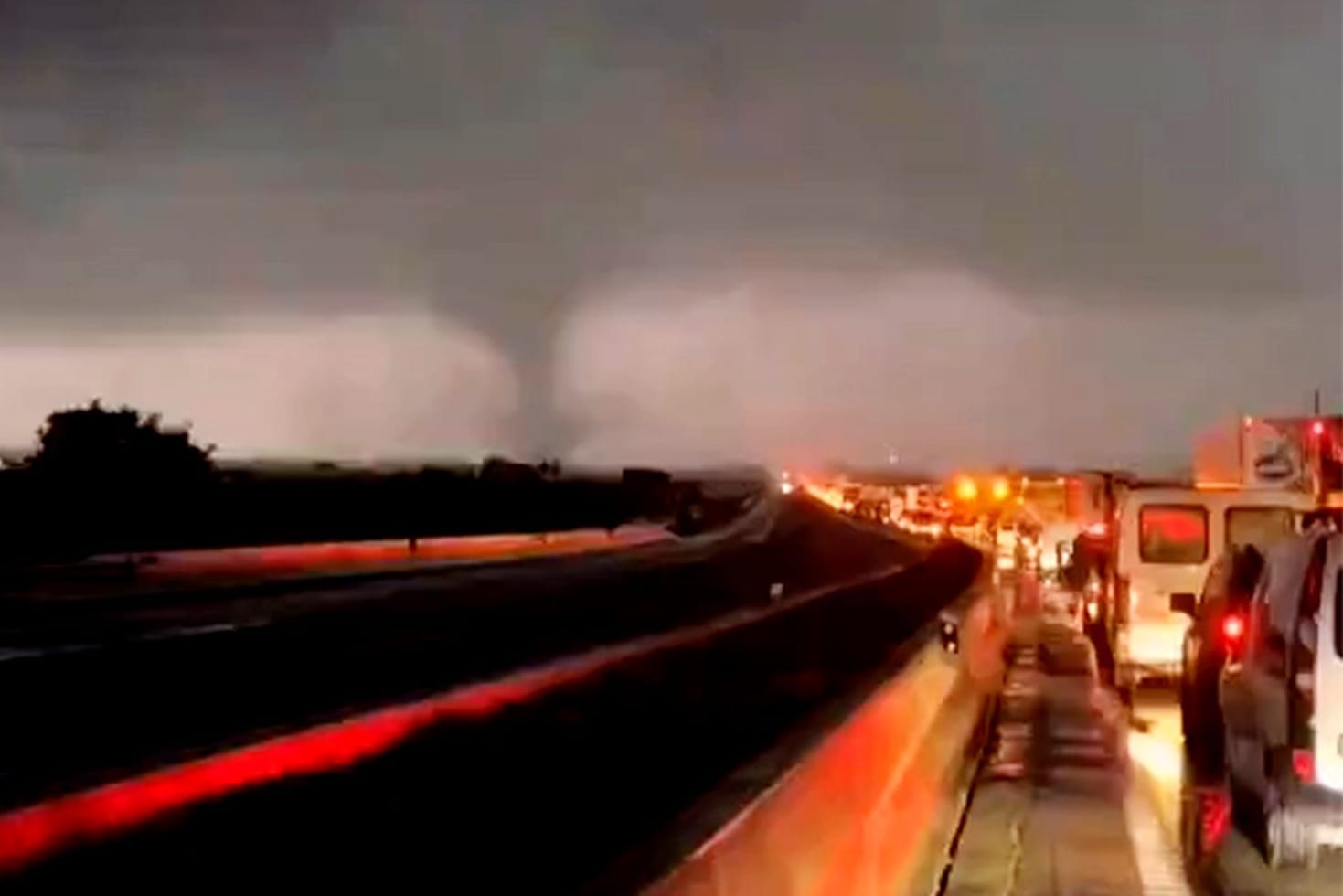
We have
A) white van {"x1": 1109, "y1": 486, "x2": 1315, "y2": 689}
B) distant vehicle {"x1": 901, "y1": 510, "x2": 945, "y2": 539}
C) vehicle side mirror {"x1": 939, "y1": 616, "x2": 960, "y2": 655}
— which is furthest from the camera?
distant vehicle {"x1": 901, "y1": 510, "x2": 945, "y2": 539}

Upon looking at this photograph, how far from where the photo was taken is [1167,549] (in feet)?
104

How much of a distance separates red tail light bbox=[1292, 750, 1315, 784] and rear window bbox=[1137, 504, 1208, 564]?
632 inches

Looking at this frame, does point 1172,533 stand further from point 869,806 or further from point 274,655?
point 869,806

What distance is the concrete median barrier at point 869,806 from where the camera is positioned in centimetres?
835

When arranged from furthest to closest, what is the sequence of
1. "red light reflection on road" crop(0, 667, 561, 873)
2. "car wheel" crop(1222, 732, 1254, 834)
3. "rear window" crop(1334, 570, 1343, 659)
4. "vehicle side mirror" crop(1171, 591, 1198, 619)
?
1. "vehicle side mirror" crop(1171, 591, 1198, 619)
2. "car wheel" crop(1222, 732, 1254, 834)
3. "rear window" crop(1334, 570, 1343, 659)
4. "red light reflection on road" crop(0, 667, 561, 873)

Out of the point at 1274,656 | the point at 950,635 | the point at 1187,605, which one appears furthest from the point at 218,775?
the point at 1187,605

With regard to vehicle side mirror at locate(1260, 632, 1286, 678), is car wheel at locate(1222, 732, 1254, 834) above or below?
below

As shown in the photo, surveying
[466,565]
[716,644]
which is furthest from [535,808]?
[466,565]

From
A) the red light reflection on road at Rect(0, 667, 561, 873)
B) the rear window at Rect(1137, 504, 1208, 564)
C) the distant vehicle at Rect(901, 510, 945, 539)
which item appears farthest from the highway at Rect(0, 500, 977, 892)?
the distant vehicle at Rect(901, 510, 945, 539)

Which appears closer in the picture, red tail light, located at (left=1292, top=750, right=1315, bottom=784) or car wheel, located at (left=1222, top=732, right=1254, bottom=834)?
red tail light, located at (left=1292, top=750, right=1315, bottom=784)

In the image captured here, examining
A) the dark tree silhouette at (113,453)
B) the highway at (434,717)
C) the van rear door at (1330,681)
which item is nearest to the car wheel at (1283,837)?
the van rear door at (1330,681)

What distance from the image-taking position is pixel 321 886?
14.0 meters

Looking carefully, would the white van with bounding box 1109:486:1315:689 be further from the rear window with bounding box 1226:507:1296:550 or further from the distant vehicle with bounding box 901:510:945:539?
the distant vehicle with bounding box 901:510:945:539

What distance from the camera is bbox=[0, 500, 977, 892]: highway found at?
49.1 feet
